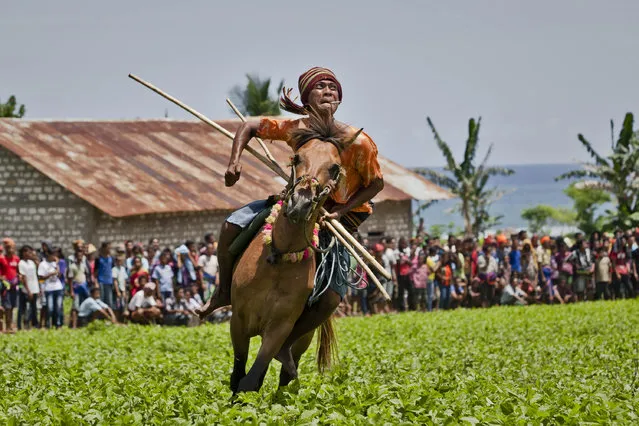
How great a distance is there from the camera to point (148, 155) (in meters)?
35.6

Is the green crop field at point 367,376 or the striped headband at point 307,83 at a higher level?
the striped headband at point 307,83

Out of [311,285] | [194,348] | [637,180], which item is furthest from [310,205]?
[637,180]

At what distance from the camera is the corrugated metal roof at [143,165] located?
30.6 meters

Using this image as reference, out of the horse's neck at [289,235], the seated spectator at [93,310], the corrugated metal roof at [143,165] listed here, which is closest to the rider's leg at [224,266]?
the horse's neck at [289,235]

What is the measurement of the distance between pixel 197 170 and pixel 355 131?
87.6 feet

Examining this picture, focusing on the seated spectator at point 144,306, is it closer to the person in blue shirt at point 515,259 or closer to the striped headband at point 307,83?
the person in blue shirt at point 515,259

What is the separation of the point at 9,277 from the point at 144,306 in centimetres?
272

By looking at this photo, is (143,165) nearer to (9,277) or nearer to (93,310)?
(93,310)

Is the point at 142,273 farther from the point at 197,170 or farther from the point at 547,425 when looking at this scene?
the point at 547,425

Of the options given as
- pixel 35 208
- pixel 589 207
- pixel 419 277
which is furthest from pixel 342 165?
pixel 589 207

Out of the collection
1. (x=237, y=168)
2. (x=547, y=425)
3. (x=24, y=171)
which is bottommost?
(x=547, y=425)

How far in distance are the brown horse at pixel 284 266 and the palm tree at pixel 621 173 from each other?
108 feet

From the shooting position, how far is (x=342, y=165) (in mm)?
9375

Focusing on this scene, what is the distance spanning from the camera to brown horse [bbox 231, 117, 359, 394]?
8.63 m
